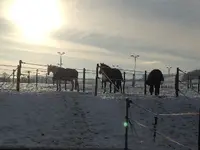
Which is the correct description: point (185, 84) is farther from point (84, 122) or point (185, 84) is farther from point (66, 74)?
point (84, 122)

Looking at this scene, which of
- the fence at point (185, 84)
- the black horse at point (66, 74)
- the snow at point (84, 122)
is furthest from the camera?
the black horse at point (66, 74)

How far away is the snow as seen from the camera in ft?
54.0

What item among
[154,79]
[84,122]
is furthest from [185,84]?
[84,122]

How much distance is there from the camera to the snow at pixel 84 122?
54.0 ft

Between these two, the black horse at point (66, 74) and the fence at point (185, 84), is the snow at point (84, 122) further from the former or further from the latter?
the black horse at point (66, 74)

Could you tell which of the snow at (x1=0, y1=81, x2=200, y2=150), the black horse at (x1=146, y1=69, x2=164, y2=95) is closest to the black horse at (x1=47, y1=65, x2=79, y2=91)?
the black horse at (x1=146, y1=69, x2=164, y2=95)

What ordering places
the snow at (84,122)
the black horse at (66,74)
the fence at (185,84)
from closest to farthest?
the snow at (84,122) → the fence at (185,84) → the black horse at (66,74)

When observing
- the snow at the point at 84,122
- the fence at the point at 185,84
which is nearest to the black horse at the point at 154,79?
the fence at the point at 185,84

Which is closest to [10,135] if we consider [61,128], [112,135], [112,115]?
[61,128]

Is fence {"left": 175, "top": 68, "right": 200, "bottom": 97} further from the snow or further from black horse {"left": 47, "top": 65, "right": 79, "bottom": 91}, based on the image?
black horse {"left": 47, "top": 65, "right": 79, "bottom": 91}

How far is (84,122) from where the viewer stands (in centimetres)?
1873

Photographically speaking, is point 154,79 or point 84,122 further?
point 154,79

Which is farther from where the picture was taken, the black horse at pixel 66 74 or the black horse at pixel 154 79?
the black horse at pixel 66 74

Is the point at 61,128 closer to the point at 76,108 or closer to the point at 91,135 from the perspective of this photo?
the point at 91,135
